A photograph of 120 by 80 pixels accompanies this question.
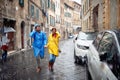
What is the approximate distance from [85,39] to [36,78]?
4743 mm

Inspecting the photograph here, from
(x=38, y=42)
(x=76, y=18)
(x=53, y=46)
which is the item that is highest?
(x=76, y=18)

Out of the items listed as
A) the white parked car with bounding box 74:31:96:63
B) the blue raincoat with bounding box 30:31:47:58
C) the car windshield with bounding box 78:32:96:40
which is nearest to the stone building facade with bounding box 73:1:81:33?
the car windshield with bounding box 78:32:96:40

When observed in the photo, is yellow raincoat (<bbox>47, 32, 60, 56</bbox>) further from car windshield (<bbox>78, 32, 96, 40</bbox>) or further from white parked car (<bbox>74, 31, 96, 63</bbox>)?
car windshield (<bbox>78, 32, 96, 40</bbox>)

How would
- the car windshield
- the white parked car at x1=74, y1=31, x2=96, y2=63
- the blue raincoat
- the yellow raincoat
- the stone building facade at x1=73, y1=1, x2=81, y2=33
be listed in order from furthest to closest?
the stone building facade at x1=73, y1=1, x2=81, y2=33
the car windshield
the white parked car at x1=74, y1=31, x2=96, y2=63
the blue raincoat
the yellow raincoat

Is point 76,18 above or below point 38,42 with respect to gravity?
above

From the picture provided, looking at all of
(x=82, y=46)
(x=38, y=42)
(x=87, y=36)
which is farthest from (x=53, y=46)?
(x=87, y=36)

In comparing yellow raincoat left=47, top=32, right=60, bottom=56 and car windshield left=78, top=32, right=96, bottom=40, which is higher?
car windshield left=78, top=32, right=96, bottom=40

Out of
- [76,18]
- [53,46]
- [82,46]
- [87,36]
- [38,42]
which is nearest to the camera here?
[53,46]

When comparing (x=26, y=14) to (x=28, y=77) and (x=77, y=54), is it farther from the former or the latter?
(x=28, y=77)

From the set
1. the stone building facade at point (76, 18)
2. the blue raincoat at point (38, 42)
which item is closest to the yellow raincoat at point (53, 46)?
the blue raincoat at point (38, 42)

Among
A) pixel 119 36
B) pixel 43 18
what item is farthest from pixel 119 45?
pixel 43 18

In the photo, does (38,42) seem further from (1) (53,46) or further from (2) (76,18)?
(2) (76,18)

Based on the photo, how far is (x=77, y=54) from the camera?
1293 centimetres

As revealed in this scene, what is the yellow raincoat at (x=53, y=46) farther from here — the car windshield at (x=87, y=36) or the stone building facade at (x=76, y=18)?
the stone building facade at (x=76, y=18)
